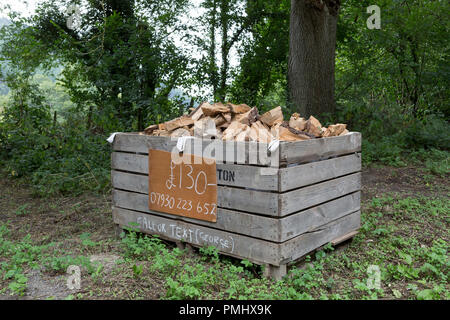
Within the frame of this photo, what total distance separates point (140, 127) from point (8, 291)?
599 cm

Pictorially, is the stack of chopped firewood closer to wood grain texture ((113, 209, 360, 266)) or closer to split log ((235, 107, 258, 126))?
split log ((235, 107, 258, 126))

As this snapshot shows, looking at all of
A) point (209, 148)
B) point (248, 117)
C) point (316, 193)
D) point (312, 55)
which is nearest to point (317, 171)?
point (316, 193)

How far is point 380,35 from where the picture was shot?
9094mm

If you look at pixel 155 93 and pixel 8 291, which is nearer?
pixel 8 291

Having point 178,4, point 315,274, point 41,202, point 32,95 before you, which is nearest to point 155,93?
point 178,4

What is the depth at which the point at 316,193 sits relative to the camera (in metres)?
3.24

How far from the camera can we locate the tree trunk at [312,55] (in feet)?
21.6

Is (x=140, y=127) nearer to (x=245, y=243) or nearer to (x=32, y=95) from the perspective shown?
(x=32, y=95)

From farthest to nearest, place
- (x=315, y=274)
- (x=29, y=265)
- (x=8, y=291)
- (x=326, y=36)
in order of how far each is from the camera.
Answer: (x=326, y=36) < (x=29, y=265) < (x=315, y=274) < (x=8, y=291)

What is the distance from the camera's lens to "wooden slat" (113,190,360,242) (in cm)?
291

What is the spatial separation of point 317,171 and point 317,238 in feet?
1.88

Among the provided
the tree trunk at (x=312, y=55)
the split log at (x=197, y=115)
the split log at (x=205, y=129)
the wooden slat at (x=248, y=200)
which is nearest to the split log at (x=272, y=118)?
the split log at (x=205, y=129)

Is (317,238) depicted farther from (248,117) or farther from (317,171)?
(248,117)

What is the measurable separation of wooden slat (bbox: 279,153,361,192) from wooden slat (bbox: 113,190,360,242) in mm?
235
